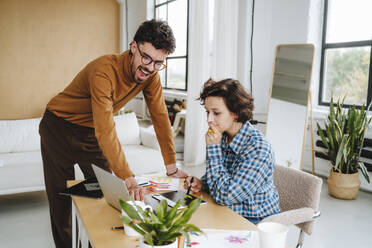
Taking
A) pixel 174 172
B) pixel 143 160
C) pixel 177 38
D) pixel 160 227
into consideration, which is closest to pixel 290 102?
pixel 143 160

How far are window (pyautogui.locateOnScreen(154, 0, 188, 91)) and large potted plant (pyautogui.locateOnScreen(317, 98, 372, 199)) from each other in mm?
3314

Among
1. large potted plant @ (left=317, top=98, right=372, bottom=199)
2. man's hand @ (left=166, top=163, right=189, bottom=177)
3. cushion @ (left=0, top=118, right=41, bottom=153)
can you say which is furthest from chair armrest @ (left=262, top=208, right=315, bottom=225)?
cushion @ (left=0, top=118, right=41, bottom=153)

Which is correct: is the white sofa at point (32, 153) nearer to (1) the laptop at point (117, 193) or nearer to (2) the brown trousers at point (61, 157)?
(2) the brown trousers at point (61, 157)

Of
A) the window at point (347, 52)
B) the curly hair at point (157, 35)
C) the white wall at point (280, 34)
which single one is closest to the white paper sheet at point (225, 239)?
the curly hair at point (157, 35)

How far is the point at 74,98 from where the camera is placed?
2.01m

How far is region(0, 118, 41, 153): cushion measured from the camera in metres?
3.38

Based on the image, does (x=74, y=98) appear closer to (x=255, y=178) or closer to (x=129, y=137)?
(x=255, y=178)

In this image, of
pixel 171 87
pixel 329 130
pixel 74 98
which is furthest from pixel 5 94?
pixel 329 130

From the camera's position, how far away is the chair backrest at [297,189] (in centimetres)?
147

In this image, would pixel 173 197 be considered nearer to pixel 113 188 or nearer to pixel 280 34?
pixel 113 188

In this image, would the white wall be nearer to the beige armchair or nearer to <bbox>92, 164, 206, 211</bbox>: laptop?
the beige armchair

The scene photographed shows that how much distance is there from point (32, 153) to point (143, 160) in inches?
42.0

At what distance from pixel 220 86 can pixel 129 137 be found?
7.92 ft

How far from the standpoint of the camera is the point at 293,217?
1.34 meters
